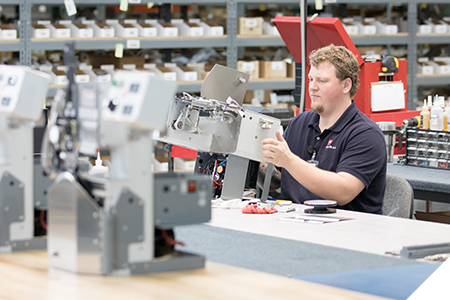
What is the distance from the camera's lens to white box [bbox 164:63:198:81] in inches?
243

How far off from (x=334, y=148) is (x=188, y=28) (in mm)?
3462

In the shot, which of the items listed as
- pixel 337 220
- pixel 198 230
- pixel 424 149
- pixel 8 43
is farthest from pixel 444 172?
pixel 8 43

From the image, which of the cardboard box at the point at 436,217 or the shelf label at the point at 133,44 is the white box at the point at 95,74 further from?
the cardboard box at the point at 436,217

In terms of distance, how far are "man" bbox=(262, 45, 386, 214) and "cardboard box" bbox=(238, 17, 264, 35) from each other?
3.35m

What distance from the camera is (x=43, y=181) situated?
189cm

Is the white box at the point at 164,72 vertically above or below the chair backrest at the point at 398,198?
above

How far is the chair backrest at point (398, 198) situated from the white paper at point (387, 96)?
4.70 feet

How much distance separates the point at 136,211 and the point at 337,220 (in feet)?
3.62

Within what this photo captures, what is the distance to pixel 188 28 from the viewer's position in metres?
6.21

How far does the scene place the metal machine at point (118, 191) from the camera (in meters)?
1.55

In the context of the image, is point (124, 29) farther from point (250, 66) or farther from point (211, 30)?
point (250, 66)

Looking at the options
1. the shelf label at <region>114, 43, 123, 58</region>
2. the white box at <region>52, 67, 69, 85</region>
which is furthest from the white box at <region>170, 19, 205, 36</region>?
the white box at <region>52, 67, 69, 85</region>

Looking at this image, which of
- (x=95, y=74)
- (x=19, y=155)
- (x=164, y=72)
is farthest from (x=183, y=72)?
(x=19, y=155)

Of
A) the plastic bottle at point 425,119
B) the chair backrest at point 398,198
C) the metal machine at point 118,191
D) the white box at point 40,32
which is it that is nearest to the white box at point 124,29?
the white box at point 40,32
